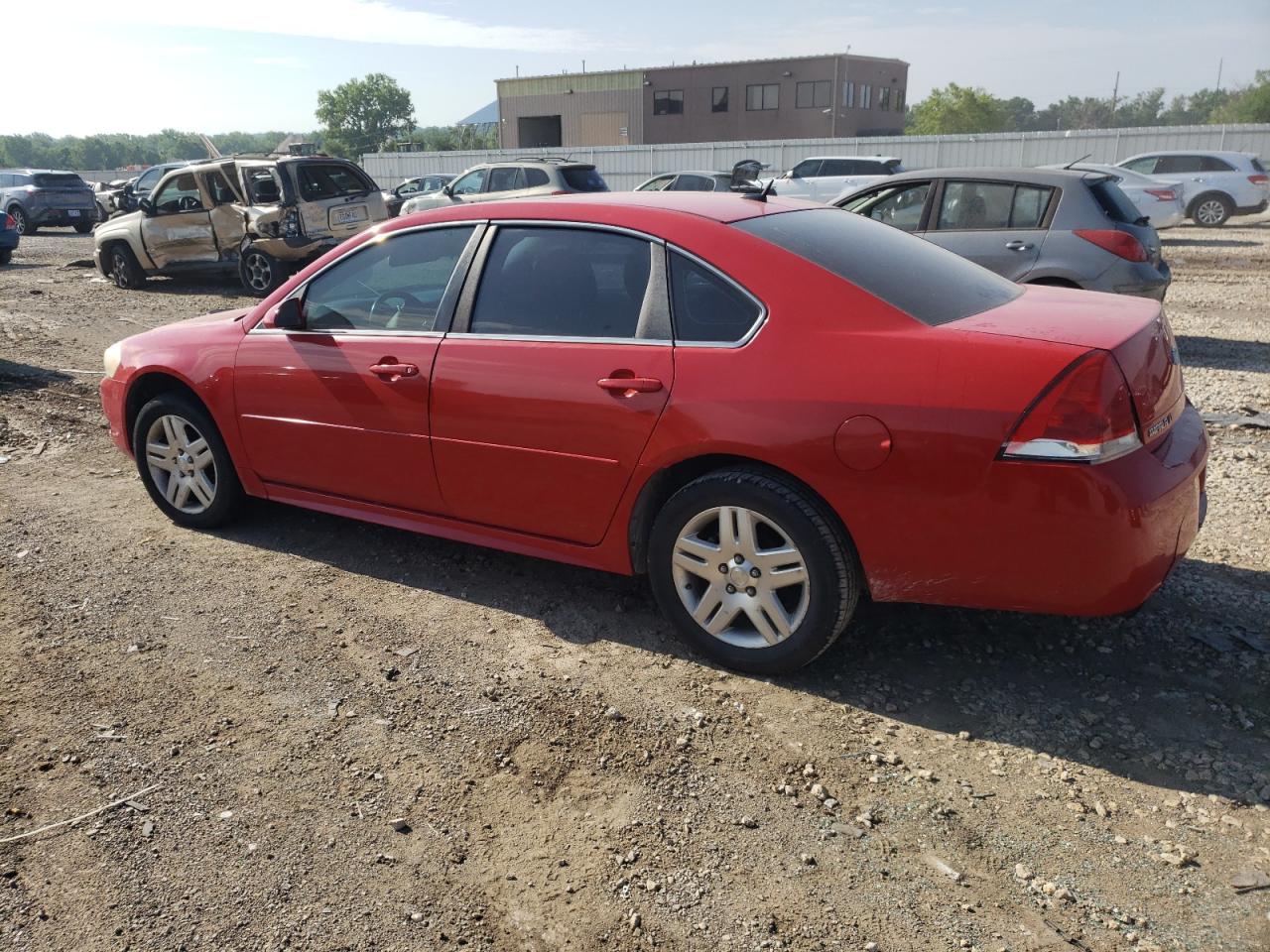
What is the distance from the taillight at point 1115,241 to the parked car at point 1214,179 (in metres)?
17.3

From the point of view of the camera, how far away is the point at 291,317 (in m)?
4.54

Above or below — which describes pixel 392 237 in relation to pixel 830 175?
above

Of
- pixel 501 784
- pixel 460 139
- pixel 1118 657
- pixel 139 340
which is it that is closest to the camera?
pixel 501 784

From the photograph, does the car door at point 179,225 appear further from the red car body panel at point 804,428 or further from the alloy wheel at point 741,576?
the alloy wheel at point 741,576

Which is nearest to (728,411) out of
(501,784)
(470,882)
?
(501,784)

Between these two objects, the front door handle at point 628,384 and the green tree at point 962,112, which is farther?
the green tree at point 962,112

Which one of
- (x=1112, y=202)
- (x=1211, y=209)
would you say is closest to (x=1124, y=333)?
(x=1112, y=202)

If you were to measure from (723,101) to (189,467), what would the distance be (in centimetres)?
6756

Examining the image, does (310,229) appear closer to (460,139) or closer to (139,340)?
(139,340)

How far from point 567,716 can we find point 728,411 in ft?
3.90

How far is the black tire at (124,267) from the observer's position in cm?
1568

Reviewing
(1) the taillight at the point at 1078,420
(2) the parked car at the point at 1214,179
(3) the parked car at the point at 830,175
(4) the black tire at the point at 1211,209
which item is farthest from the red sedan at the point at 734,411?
(4) the black tire at the point at 1211,209

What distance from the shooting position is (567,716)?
3406 millimetres

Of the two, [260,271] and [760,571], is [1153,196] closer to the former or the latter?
[260,271]
